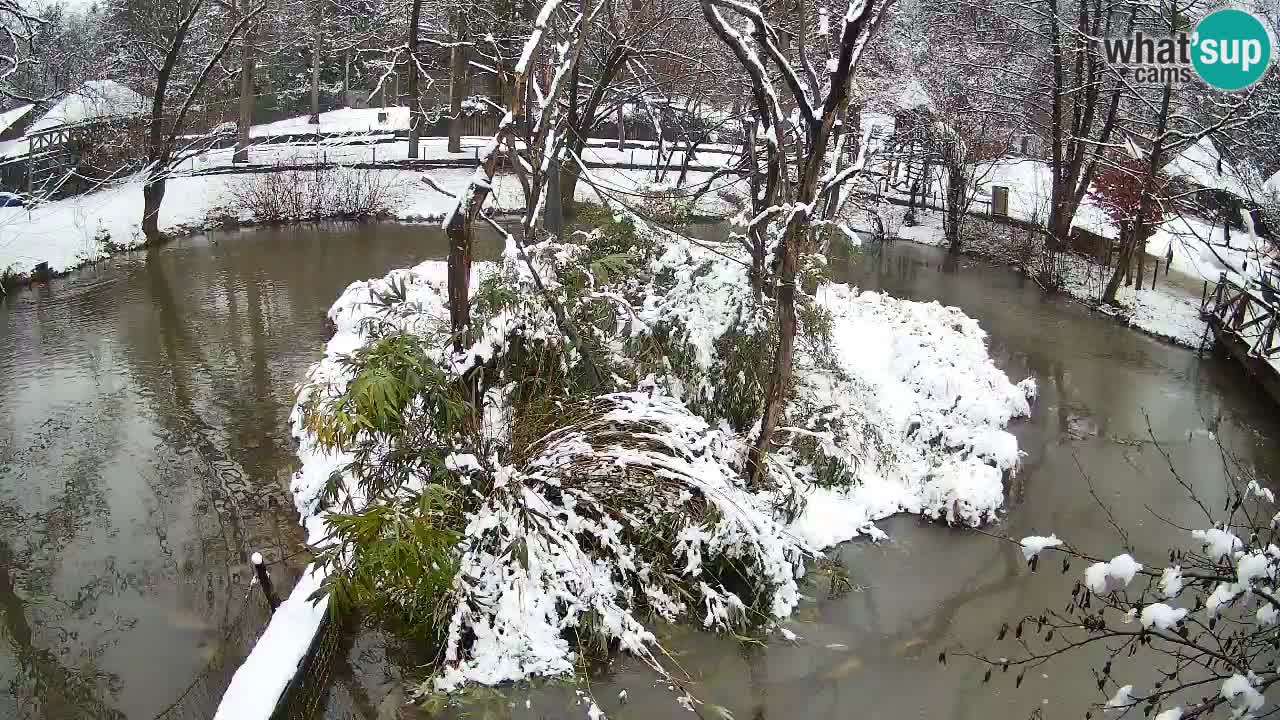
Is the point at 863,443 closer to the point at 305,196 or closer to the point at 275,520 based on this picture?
the point at 275,520

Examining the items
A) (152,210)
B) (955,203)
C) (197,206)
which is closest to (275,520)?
(152,210)

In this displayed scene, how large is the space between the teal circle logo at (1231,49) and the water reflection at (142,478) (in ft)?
50.7

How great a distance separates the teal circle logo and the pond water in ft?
16.0

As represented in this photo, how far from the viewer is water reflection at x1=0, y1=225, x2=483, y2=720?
650cm

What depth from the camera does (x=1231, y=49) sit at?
15.7 metres

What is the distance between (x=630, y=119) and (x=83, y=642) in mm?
28821

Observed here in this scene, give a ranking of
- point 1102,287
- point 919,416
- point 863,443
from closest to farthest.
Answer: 1. point 863,443
2. point 919,416
3. point 1102,287

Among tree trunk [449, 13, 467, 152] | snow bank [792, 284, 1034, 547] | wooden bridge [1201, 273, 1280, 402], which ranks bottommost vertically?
snow bank [792, 284, 1034, 547]

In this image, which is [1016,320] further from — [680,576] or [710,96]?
[710,96]

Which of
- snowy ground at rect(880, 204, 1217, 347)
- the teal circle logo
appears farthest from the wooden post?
the teal circle logo

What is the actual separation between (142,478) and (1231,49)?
17548 millimetres

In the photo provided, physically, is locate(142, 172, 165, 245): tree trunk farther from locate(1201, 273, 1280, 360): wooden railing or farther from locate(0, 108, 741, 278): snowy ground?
locate(1201, 273, 1280, 360): wooden railing

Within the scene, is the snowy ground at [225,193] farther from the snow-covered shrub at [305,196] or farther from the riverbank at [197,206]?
the snow-covered shrub at [305,196]

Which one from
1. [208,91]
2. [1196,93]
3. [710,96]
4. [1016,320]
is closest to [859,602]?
[1016,320]
